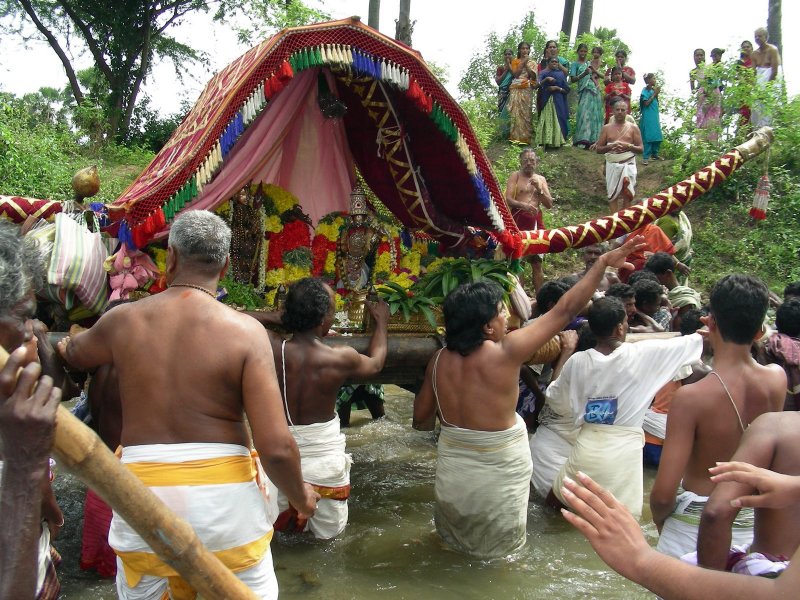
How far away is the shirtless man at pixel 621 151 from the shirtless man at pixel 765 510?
989 centimetres

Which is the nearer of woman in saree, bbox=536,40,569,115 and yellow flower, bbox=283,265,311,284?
yellow flower, bbox=283,265,311,284

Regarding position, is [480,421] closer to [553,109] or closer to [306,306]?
[306,306]

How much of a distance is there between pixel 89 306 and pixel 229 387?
261 cm

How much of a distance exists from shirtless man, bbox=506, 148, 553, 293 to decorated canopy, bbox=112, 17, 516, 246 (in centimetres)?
320

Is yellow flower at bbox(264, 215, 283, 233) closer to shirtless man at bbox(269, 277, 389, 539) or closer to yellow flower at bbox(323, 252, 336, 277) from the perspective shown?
yellow flower at bbox(323, 252, 336, 277)

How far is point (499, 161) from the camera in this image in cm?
1425

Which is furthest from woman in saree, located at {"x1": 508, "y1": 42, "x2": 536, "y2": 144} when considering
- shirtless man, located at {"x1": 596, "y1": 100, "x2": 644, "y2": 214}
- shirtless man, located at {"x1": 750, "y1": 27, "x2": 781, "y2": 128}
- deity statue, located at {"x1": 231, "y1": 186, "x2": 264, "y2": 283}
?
deity statue, located at {"x1": 231, "y1": 186, "x2": 264, "y2": 283}

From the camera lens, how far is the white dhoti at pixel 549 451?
5102 millimetres

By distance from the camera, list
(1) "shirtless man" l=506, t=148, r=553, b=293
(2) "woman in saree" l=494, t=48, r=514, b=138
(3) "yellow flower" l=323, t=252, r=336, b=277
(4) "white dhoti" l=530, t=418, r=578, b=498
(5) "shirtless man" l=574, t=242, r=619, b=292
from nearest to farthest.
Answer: (4) "white dhoti" l=530, t=418, r=578, b=498
(3) "yellow flower" l=323, t=252, r=336, b=277
(5) "shirtless man" l=574, t=242, r=619, b=292
(1) "shirtless man" l=506, t=148, r=553, b=293
(2) "woman in saree" l=494, t=48, r=514, b=138

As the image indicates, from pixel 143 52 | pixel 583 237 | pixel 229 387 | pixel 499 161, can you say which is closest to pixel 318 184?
pixel 583 237

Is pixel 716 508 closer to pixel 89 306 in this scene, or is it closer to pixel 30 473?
pixel 30 473

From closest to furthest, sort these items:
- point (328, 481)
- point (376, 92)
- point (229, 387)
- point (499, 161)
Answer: point (229, 387) < point (328, 481) < point (376, 92) < point (499, 161)

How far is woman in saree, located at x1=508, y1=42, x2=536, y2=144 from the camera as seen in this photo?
1444cm

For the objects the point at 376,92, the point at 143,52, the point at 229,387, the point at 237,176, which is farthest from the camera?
the point at 143,52
